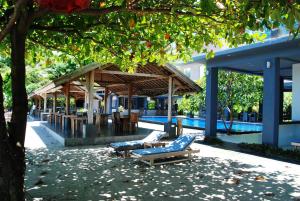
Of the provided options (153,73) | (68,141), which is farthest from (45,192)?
(153,73)

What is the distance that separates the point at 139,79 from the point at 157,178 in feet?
35.7

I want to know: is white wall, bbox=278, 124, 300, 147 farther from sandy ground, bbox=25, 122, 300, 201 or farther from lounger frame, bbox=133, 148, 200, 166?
lounger frame, bbox=133, 148, 200, 166

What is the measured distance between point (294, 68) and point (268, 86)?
318 centimetres

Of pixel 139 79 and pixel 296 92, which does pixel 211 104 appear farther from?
pixel 139 79

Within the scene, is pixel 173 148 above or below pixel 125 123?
below

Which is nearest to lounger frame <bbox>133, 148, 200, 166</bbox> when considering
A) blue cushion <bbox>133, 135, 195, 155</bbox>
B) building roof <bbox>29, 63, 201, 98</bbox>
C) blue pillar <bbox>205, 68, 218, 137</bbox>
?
blue cushion <bbox>133, 135, 195, 155</bbox>

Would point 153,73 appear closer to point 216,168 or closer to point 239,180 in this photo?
point 216,168

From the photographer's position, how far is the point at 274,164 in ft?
30.7

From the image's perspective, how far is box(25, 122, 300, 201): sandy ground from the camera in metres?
6.21


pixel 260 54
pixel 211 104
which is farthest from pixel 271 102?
pixel 211 104

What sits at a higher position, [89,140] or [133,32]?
[133,32]

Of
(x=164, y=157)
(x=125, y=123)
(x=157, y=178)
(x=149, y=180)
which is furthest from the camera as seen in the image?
(x=125, y=123)

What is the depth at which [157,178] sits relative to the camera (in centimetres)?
756

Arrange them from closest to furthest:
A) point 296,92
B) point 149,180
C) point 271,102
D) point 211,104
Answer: point 149,180
point 271,102
point 296,92
point 211,104
